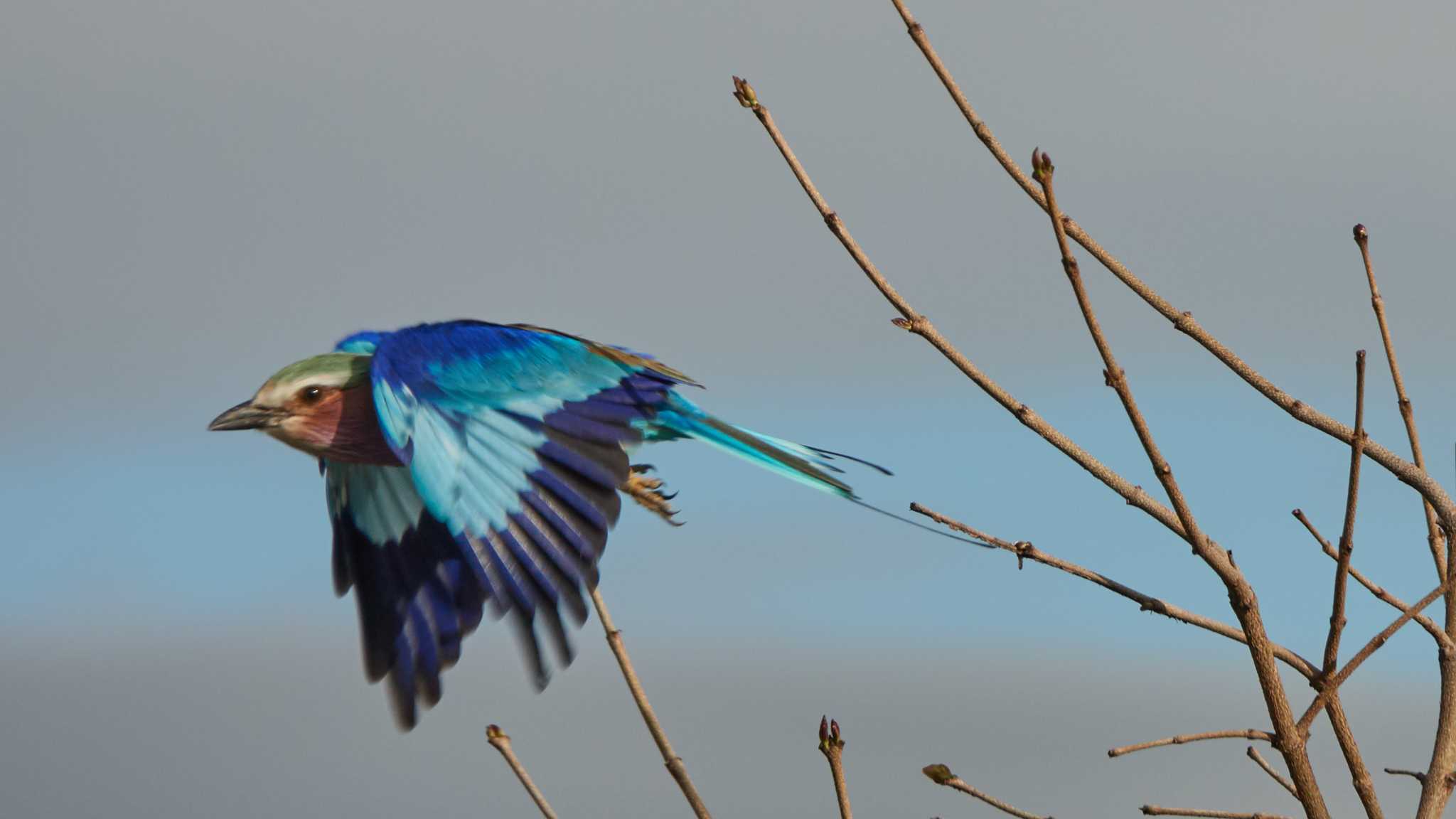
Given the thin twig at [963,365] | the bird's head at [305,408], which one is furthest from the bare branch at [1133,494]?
the bird's head at [305,408]

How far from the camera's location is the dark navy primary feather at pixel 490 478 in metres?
4.37

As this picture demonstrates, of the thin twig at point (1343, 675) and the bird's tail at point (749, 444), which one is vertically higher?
the bird's tail at point (749, 444)

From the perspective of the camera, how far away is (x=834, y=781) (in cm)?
283

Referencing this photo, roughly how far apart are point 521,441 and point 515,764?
59.9 inches

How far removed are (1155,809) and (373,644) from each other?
311 cm

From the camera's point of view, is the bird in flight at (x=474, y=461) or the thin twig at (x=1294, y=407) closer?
the thin twig at (x=1294, y=407)

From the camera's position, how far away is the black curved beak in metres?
5.09

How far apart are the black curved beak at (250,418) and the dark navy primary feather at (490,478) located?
1.69 ft

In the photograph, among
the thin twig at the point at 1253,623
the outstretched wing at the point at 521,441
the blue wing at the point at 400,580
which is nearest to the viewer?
the thin twig at the point at 1253,623

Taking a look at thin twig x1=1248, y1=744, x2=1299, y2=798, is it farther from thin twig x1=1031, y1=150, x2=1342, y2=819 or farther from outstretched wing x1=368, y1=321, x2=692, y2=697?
Result: outstretched wing x1=368, y1=321, x2=692, y2=697

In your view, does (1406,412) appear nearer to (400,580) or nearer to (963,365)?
(963,365)

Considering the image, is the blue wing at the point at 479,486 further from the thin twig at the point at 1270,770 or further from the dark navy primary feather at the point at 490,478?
the thin twig at the point at 1270,770

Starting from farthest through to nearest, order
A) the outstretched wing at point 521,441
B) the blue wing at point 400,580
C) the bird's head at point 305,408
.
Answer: the bird's head at point 305,408 → the blue wing at point 400,580 → the outstretched wing at point 521,441

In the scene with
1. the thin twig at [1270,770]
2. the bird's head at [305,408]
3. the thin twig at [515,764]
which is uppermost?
the bird's head at [305,408]
